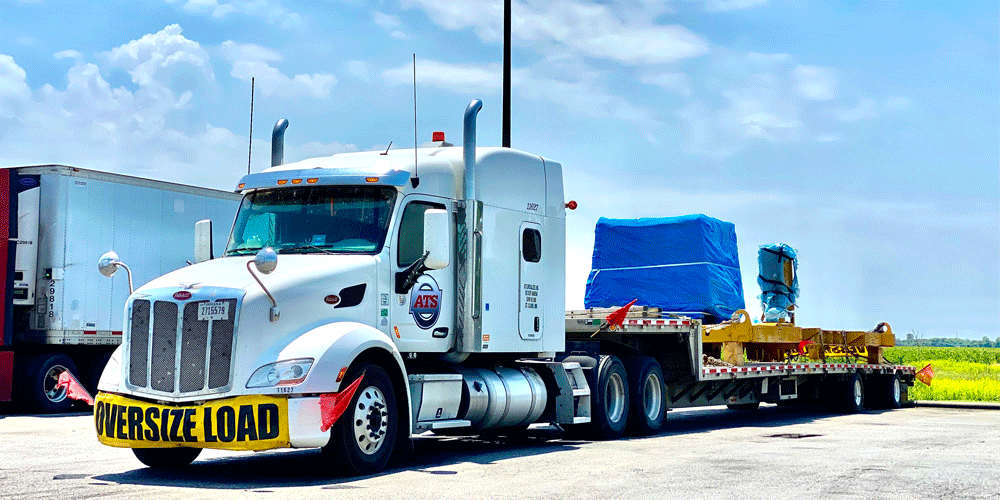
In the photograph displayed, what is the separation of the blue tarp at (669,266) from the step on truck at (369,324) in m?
3.50

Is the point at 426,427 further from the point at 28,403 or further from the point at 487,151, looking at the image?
the point at 28,403

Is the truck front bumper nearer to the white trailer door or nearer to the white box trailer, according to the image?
the white trailer door

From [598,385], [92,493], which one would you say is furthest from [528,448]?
[92,493]

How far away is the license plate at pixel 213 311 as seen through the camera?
32.0ft

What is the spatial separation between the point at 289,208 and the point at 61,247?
364 inches

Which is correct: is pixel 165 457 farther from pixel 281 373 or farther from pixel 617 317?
pixel 617 317

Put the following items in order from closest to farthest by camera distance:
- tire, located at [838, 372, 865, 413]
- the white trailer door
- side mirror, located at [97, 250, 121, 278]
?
side mirror, located at [97, 250, 121, 278], the white trailer door, tire, located at [838, 372, 865, 413]

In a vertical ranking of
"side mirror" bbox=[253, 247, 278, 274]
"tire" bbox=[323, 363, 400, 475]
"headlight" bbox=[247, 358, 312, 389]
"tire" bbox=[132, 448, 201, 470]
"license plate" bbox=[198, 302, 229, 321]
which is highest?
"side mirror" bbox=[253, 247, 278, 274]

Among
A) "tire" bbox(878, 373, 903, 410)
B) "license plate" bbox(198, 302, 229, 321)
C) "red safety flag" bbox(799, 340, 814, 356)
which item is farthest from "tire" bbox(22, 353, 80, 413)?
"tire" bbox(878, 373, 903, 410)

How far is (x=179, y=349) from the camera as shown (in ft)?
32.2

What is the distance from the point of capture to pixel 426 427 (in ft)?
36.5

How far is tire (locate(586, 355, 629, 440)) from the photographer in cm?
1436

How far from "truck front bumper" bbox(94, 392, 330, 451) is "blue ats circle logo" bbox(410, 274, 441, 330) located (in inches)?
79.8

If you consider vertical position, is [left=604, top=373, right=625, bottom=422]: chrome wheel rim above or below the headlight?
below
